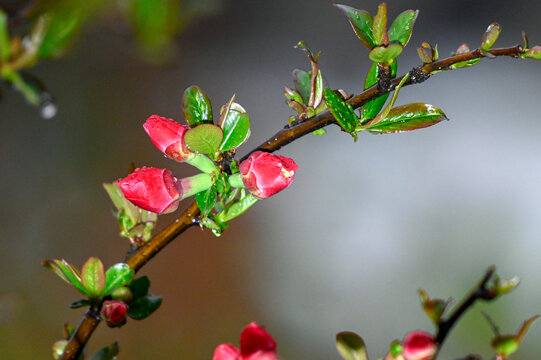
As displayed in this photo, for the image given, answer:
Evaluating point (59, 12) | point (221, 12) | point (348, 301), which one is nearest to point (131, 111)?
point (221, 12)

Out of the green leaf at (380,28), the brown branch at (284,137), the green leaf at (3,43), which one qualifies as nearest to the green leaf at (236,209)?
the brown branch at (284,137)

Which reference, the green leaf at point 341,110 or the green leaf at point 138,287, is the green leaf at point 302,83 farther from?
the green leaf at point 138,287

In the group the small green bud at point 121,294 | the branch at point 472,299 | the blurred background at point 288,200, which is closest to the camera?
the branch at point 472,299

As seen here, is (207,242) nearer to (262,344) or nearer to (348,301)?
(348,301)

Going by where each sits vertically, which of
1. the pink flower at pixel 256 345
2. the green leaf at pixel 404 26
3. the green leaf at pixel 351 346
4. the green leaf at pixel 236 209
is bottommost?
the green leaf at pixel 351 346

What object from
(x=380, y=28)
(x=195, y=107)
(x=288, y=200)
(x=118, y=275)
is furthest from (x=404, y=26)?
(x=288, y=200)

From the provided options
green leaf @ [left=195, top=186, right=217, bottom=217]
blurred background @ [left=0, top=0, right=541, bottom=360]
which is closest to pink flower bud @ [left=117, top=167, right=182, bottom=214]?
green leaf @ [left=195, top=186, right=217, bottom=217]

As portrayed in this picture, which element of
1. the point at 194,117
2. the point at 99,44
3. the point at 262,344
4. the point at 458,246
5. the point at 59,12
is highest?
the point at 99,44
